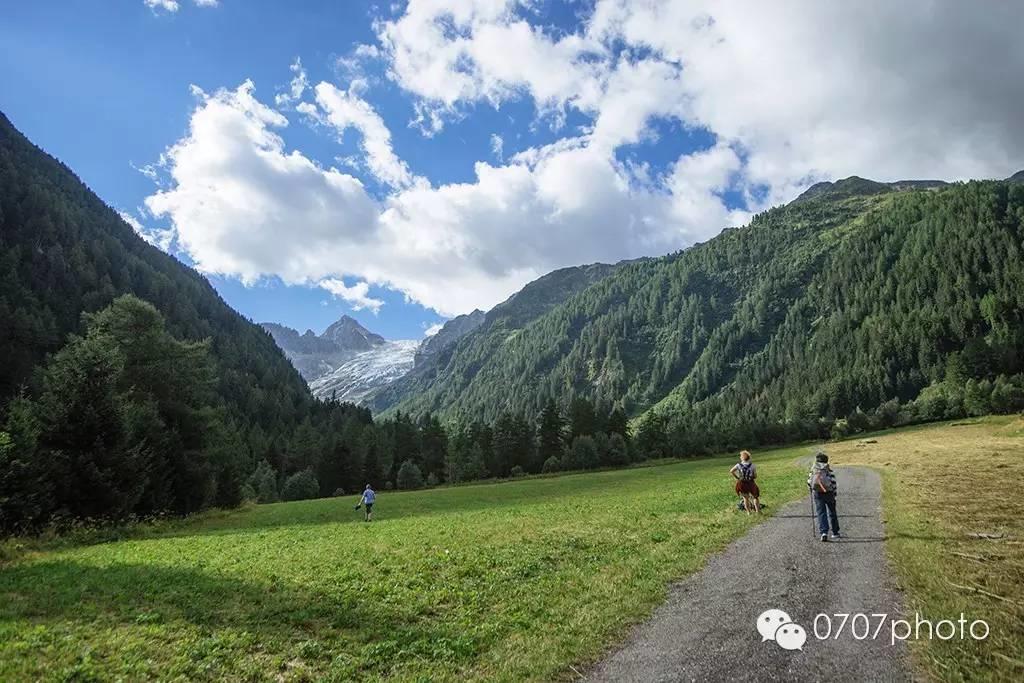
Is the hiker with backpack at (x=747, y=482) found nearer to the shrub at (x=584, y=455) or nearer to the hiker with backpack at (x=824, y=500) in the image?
the hiker with backpack at (x=824, y=500)

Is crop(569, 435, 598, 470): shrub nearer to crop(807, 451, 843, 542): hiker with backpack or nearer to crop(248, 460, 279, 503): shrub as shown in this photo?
crop(248, 460, 279, 503): shrub

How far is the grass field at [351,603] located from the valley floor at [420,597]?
0.19 feet

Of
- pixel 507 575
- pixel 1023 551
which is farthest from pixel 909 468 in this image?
pixel 507 575

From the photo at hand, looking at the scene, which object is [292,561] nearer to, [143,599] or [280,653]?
[143,599]

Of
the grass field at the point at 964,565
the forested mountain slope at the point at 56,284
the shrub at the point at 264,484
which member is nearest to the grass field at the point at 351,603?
the grass field at the point at 964,565

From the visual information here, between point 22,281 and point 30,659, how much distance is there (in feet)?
640

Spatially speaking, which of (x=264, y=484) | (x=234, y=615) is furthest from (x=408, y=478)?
(x=234, y=615)

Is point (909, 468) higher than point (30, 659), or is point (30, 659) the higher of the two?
point (30, 659)

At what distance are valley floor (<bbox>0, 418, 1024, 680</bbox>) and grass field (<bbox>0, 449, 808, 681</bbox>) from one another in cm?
6

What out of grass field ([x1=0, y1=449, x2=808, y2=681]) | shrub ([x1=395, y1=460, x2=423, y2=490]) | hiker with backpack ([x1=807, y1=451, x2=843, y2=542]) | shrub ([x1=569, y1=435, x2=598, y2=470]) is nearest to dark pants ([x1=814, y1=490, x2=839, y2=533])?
hiker with backpack ([x1=807, y1=451, x2=843, y2=542])

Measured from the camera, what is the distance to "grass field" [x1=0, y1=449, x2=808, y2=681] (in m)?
10.9

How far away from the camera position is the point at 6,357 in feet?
404

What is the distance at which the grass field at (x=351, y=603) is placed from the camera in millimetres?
10922

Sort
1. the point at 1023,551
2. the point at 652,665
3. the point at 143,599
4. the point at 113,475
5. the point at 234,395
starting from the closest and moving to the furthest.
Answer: the point at 652,665, the point at 143,599, the point at 1023,551, the point at 113,475, the point at 234,395
